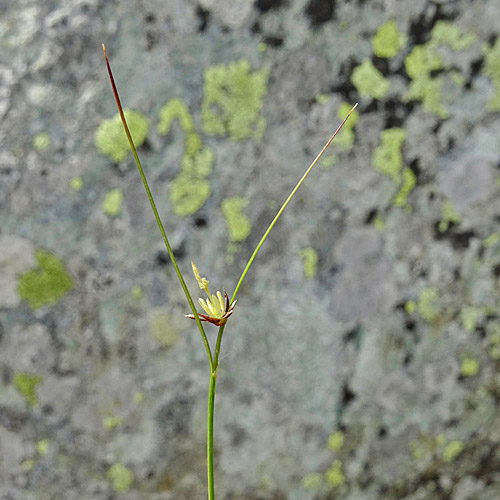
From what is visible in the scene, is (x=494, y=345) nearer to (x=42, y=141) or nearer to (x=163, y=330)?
(x=163, y=330)

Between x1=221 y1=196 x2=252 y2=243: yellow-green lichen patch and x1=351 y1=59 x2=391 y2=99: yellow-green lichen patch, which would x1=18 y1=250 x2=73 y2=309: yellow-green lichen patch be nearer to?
x1=221 y1=196 x2=252 y2=243: yellow-green lichen patch

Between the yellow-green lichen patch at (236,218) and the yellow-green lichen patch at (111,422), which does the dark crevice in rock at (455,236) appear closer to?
the yellow-green lichen patch at (236,218)

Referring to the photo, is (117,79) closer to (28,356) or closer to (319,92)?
(319,92)

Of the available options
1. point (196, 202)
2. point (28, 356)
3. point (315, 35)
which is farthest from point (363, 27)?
point (28, 356)

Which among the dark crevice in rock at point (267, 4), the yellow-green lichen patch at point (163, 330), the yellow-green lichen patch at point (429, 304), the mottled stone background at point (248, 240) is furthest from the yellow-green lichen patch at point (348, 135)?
the yellow-green lichen patch at point (163, 330)

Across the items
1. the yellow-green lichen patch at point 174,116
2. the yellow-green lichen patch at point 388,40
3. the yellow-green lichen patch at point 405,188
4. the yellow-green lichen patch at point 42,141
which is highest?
the yellow-green lichen patch at point 42,141

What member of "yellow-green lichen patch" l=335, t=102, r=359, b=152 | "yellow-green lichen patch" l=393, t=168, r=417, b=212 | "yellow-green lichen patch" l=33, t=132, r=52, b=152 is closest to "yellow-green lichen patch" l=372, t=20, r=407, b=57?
"yellow-green lichen patch" l=335, t=102, r=359, b=152
